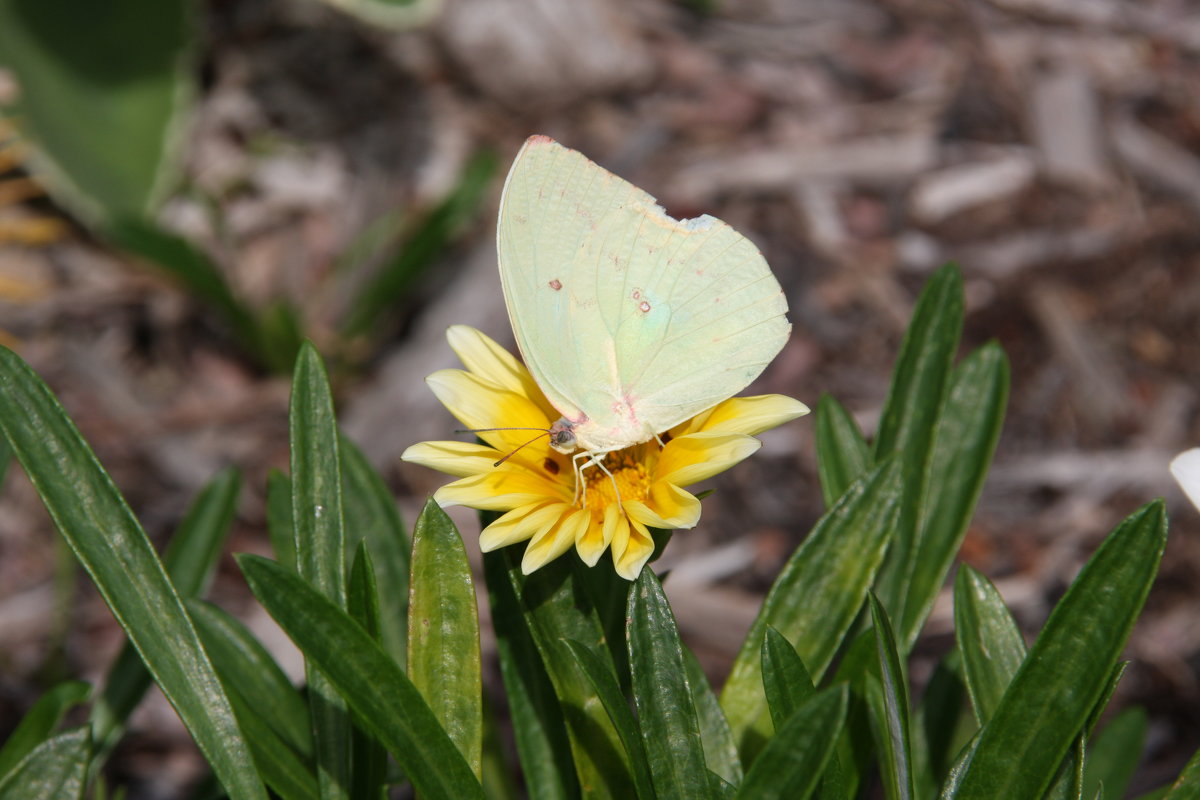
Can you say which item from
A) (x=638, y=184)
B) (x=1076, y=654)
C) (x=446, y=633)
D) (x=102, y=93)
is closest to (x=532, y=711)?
(x=446, y=633)

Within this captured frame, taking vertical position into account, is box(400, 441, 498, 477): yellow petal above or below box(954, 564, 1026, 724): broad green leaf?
above

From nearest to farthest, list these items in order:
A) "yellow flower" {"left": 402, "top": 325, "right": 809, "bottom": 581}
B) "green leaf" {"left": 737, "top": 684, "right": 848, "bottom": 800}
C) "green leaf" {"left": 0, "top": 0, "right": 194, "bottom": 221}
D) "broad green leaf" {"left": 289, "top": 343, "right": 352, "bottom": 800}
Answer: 1. "green leaf" {"left": 737, "top": 684, "right": 848, "bottom": 800}
2. "yellow flower" {"left": 402, "top": 325, "right": 809, "bottom": 581}
3. "broad green leaf" {"left": 289, "top": 343, "right": 352, "bottom": 800}
4. "green leaf" {"left": 0, "top": 0, "right": 194, "bottom": 221}

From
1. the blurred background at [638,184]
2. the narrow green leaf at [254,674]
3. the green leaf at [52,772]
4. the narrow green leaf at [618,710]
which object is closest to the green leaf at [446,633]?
the narrow green leaf at [618,710]

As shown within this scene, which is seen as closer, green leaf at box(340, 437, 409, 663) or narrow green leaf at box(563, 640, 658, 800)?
narrow green leaf at box(563, 640, 658, 800)

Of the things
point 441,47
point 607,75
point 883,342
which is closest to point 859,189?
point 883,342

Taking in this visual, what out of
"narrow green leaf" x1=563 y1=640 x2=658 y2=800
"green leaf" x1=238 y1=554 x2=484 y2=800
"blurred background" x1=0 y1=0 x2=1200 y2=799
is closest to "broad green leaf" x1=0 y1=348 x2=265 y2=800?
"green leaf" x1=238 y1=554 x2=484 y2=800

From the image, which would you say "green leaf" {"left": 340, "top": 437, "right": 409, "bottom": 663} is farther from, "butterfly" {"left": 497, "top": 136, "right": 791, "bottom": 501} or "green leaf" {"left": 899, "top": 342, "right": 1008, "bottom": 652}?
"green leaf" {"left": 899, "top": 342, "right": 1008, "bottom": 652}
